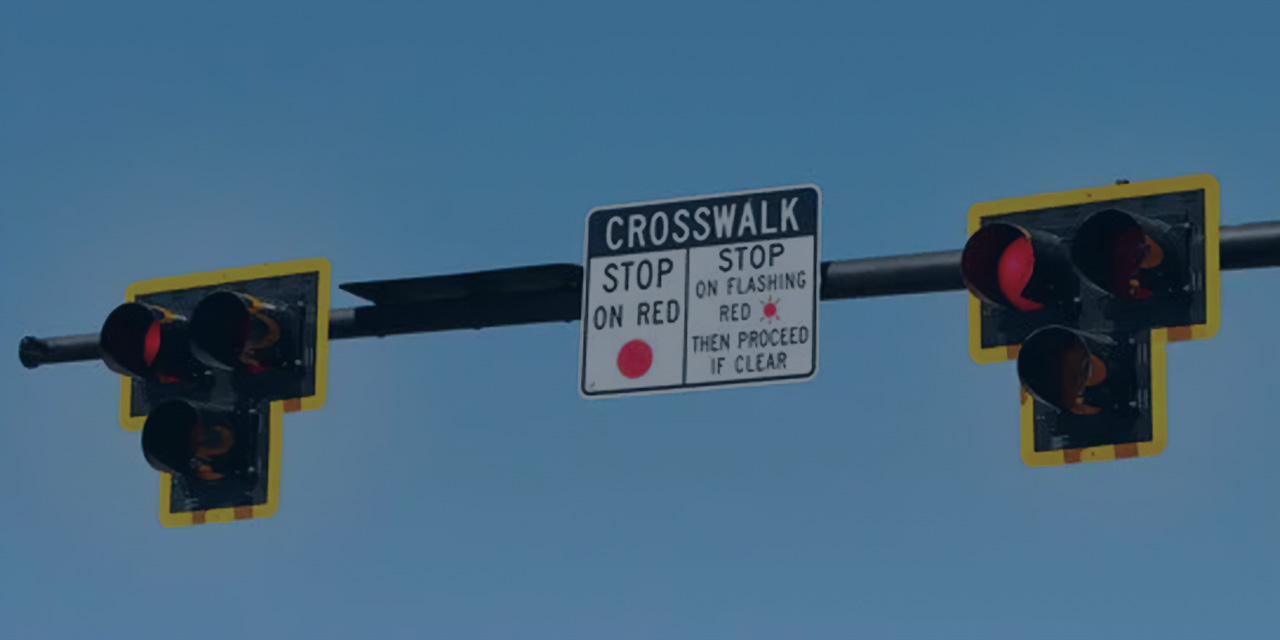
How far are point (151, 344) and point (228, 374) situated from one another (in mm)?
461

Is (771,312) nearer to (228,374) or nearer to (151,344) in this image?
(228,374)

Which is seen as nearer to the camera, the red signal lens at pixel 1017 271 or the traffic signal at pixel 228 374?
the red signal lens at pixel 1017 271

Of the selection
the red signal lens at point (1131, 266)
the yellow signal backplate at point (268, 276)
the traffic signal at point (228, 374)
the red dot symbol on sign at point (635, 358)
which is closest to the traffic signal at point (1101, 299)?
the red signal lens at point (1131, 266)

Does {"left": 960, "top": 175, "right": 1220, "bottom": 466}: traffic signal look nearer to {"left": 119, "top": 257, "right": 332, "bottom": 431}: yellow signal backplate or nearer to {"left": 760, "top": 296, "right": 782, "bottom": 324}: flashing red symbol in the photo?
{"left": 760, "top": 296, "right": 782, "bottom": 324}: flashing red symbol

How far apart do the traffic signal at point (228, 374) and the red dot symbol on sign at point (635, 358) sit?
1686mm

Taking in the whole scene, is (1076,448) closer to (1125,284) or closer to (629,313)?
(1125,284)

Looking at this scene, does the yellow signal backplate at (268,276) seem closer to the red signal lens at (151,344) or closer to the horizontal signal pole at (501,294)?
the horizontal signal pole at (501,294)

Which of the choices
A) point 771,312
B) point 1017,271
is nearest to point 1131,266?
point 1017,271

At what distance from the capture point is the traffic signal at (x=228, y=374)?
1333cm

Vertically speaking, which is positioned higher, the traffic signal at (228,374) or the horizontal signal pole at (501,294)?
the horizontal signal pole at (501,294)

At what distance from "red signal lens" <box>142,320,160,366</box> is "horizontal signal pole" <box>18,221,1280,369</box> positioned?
0.83m

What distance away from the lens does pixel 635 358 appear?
511 inches

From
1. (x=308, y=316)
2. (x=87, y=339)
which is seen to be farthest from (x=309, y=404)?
(x=87, y=339)

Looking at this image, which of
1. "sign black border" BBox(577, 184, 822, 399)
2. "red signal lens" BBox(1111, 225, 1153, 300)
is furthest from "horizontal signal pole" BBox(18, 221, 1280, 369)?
"red signal lens" BBox(1111, 225, 1153, 300)
